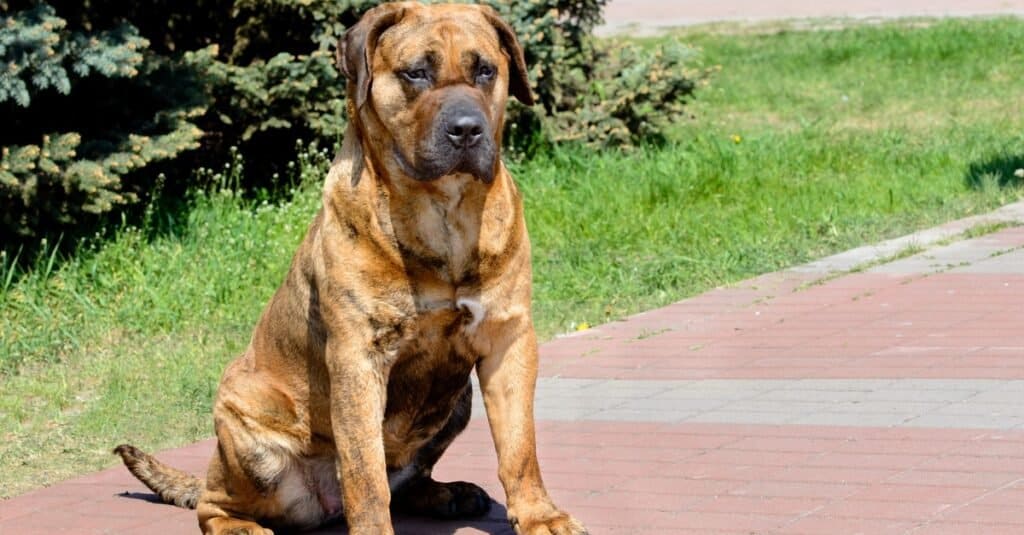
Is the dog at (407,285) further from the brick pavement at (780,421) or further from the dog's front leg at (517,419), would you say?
the brick pavement at (780,421)

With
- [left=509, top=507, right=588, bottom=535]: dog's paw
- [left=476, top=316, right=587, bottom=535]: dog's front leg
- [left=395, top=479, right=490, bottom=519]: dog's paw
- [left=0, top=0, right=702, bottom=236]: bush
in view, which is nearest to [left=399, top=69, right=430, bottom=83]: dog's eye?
[left=476, top=316, right=587, bottom=535]: dog's front leg

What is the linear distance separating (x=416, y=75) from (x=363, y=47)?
0.17m

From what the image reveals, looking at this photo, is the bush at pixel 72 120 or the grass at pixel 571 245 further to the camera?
the bush at pixel 72 120

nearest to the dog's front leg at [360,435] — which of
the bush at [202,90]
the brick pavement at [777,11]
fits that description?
the bush at [202,90]

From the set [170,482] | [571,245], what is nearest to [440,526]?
[170,482]

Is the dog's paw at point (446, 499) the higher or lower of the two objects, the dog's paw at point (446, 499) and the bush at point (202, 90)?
the lower

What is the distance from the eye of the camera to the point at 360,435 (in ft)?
14.5

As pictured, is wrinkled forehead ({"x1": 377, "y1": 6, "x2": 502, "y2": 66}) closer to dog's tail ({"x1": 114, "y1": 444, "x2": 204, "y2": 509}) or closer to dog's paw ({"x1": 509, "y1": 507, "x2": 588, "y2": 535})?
dog's paw ({"x1": 509, "y1": 507, "x2": 588, "y2": 535})

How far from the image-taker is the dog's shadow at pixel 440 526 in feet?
16.4

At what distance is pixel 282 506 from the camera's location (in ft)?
16.1

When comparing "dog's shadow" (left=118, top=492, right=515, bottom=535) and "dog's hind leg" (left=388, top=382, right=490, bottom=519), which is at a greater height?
"dog's hind leg" (left=388, top=382, right=490, bottom=519)

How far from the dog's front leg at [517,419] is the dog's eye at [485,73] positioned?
69 centimetres

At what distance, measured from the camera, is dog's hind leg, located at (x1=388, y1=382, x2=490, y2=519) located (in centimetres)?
497

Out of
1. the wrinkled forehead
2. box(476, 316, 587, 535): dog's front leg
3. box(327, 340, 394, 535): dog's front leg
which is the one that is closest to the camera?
the wrinkled forehead
